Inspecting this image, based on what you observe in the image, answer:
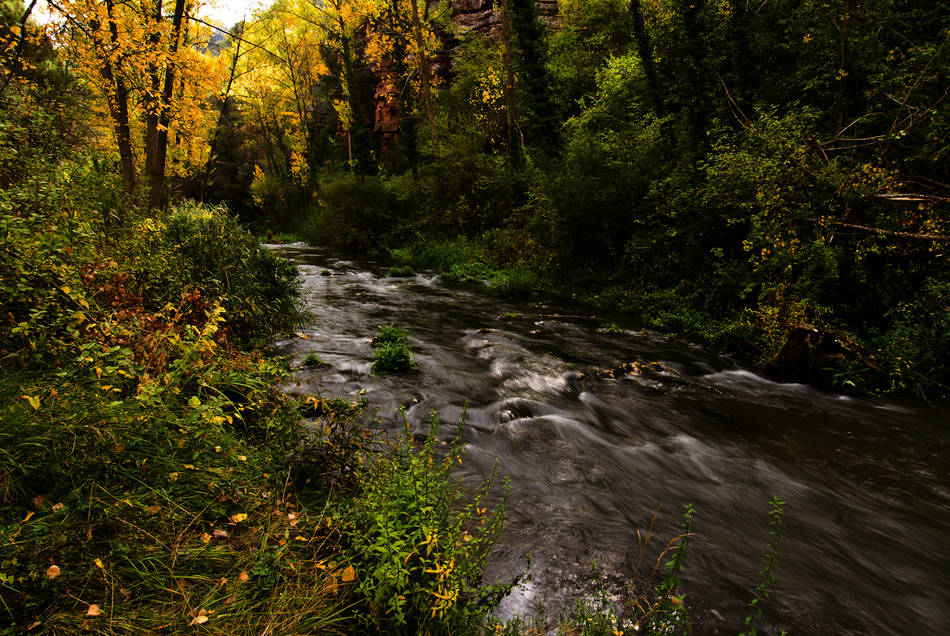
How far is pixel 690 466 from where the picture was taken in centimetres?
519

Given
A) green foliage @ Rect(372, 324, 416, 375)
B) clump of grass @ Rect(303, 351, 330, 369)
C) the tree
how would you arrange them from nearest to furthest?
clump of grass @ Rect(303, 351, 330, 369), green foliage @ Rect(372, 324, 416, 375), the tree

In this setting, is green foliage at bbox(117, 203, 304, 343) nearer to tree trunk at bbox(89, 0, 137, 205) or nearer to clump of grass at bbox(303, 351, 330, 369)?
clump of grass at bbox(303, 351, 330, 369)

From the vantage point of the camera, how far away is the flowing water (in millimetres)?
3312

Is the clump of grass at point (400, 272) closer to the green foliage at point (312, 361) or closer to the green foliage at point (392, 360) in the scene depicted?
the green foliage at point (392, 360)

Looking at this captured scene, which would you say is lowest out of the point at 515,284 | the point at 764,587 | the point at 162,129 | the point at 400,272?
the point at 764,587

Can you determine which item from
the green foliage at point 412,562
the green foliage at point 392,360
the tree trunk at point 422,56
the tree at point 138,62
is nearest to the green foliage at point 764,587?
the green foliage at point 412,562

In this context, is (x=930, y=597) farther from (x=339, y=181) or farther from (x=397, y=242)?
(x=339, y=181)

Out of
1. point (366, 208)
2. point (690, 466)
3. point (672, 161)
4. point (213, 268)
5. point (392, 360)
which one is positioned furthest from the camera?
point (366, 208)

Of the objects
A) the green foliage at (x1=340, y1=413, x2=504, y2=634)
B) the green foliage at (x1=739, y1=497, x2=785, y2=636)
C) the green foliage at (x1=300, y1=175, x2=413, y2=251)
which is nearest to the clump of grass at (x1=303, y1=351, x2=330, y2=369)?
the green foliage at (x1=340, y1=413, x2=504, y2=634)

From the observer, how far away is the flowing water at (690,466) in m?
3.31

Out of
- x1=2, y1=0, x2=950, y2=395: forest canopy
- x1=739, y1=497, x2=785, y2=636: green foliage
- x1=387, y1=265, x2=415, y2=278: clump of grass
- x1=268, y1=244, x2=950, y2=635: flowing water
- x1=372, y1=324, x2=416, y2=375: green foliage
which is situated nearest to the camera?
x1=739, y1=497, x2=785, y2=636: green foliage

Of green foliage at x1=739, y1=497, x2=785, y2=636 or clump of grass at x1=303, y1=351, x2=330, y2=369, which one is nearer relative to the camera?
green foliage at x1=739, y1=497, x2=785, y2=636

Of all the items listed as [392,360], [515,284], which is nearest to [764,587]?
[392,360]

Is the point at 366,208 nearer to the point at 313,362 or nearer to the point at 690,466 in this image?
the point at 313,362
